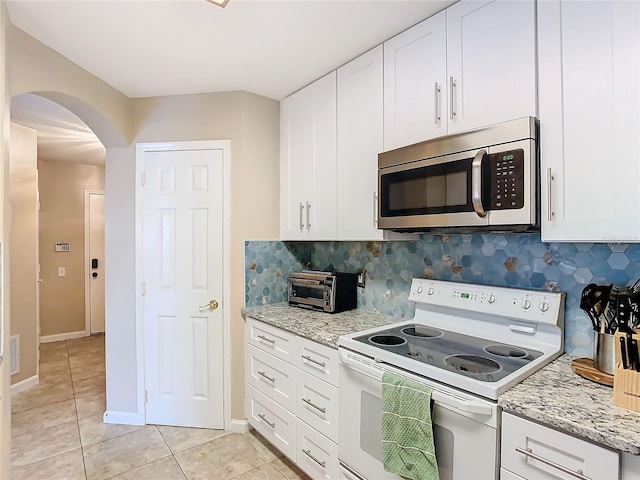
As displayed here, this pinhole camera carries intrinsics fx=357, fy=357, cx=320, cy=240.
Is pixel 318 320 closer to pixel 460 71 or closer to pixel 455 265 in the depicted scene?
pixel 455 265

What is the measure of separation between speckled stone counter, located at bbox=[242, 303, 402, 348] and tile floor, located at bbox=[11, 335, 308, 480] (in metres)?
0.87

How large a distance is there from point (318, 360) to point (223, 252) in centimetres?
110

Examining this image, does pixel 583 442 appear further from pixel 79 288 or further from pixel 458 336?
pixel 79 288

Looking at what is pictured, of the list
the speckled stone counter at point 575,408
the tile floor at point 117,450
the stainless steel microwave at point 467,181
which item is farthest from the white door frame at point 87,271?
the speckled stone counter at point 575,408

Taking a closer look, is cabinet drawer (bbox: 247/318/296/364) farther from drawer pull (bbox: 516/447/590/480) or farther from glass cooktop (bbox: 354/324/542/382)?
drawer pull (bbox: 516/447/590/480)

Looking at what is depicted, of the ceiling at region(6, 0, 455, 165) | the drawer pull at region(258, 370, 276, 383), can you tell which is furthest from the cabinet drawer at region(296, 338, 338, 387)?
the ceiling at region(6, 0, 455, 165)

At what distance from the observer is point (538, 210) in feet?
4.44

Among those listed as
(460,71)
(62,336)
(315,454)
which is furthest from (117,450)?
(62,336)

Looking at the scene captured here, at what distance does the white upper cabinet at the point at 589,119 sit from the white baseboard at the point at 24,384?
169 inches

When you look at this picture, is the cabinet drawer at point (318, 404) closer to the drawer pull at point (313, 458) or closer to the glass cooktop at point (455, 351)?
the drawer pull at point (313, 458)

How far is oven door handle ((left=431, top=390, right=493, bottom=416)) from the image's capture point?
3.85 feet

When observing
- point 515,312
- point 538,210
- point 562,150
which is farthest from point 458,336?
point 562,150

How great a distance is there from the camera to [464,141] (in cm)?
150

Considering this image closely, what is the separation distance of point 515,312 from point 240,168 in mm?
1922
